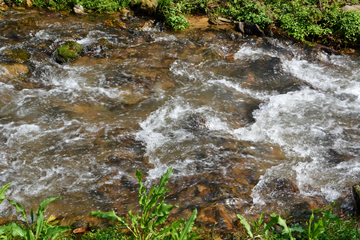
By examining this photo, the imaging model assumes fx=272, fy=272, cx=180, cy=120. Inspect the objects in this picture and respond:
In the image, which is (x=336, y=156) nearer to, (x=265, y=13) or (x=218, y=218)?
(x=218, y=218)

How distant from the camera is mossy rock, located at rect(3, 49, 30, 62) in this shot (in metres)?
7.74

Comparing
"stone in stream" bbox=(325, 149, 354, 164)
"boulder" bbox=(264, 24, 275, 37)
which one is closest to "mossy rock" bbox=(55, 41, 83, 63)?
"boulder" bbox=(264, 24, 275, 37)

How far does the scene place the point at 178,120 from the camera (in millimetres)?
6086

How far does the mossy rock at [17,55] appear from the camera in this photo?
774 cm

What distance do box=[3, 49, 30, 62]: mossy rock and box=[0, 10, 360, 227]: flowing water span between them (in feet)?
0.40

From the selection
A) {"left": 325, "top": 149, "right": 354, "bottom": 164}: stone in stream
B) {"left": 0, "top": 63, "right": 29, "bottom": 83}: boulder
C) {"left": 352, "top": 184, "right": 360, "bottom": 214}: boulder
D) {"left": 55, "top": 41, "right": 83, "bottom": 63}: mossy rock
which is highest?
{"left": 352, "top": 184, "right": 360, "bottom": 214}: boulder

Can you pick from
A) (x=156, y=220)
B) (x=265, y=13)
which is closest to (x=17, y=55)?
(x=156, y=220)

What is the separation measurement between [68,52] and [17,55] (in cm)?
141

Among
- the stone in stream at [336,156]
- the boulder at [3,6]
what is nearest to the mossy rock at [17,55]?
the boulder at [3,6]

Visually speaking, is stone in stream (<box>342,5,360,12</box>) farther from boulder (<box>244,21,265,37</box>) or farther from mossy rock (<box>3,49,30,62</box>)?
mossy rock (<box>3,49,30,62</box>)

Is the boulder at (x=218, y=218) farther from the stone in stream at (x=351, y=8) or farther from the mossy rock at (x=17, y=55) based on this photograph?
the stone in stream at (x=351, y=8)

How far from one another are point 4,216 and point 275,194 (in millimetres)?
3916

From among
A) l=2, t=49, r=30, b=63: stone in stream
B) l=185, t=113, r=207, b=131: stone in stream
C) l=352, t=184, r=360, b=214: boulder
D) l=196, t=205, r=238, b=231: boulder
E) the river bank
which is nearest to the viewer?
l=196, t=205, r=238, b=231: boulder

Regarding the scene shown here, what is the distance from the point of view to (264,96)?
7.27m
